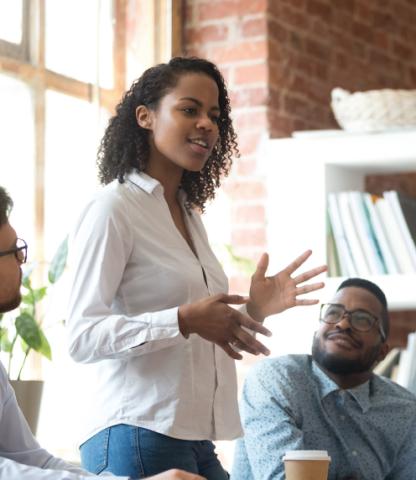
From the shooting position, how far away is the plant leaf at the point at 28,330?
2.79m

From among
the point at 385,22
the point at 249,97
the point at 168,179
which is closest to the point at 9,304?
the point at 168,179

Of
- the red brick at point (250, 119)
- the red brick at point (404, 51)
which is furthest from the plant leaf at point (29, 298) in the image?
the red brick at point (404, 51)

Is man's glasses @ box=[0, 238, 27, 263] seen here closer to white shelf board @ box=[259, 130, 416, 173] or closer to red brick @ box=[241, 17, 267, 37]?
white shelf board @ box=[259, 130, 416, 173]

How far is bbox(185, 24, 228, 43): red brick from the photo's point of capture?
3816mm

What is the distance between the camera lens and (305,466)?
1662mm

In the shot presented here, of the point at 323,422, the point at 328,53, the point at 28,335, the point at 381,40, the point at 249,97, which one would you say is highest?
the point at 381,40

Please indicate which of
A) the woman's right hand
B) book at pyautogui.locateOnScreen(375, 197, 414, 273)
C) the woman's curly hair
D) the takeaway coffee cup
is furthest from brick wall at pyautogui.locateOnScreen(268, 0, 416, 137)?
the takeaway coffee cup

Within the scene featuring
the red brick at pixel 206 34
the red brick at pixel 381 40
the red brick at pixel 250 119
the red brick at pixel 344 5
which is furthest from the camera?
the red brick at pixel 381 40

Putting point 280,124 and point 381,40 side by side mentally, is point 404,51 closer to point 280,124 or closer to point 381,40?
point 381,40

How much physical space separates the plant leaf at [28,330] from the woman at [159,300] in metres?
0.72

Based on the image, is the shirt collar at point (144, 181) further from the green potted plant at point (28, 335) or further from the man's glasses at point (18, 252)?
the green potted plant at point (28, 335)

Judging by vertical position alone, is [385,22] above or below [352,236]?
above

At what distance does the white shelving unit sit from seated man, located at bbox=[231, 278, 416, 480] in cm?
63

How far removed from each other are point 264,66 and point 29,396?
150 cm
